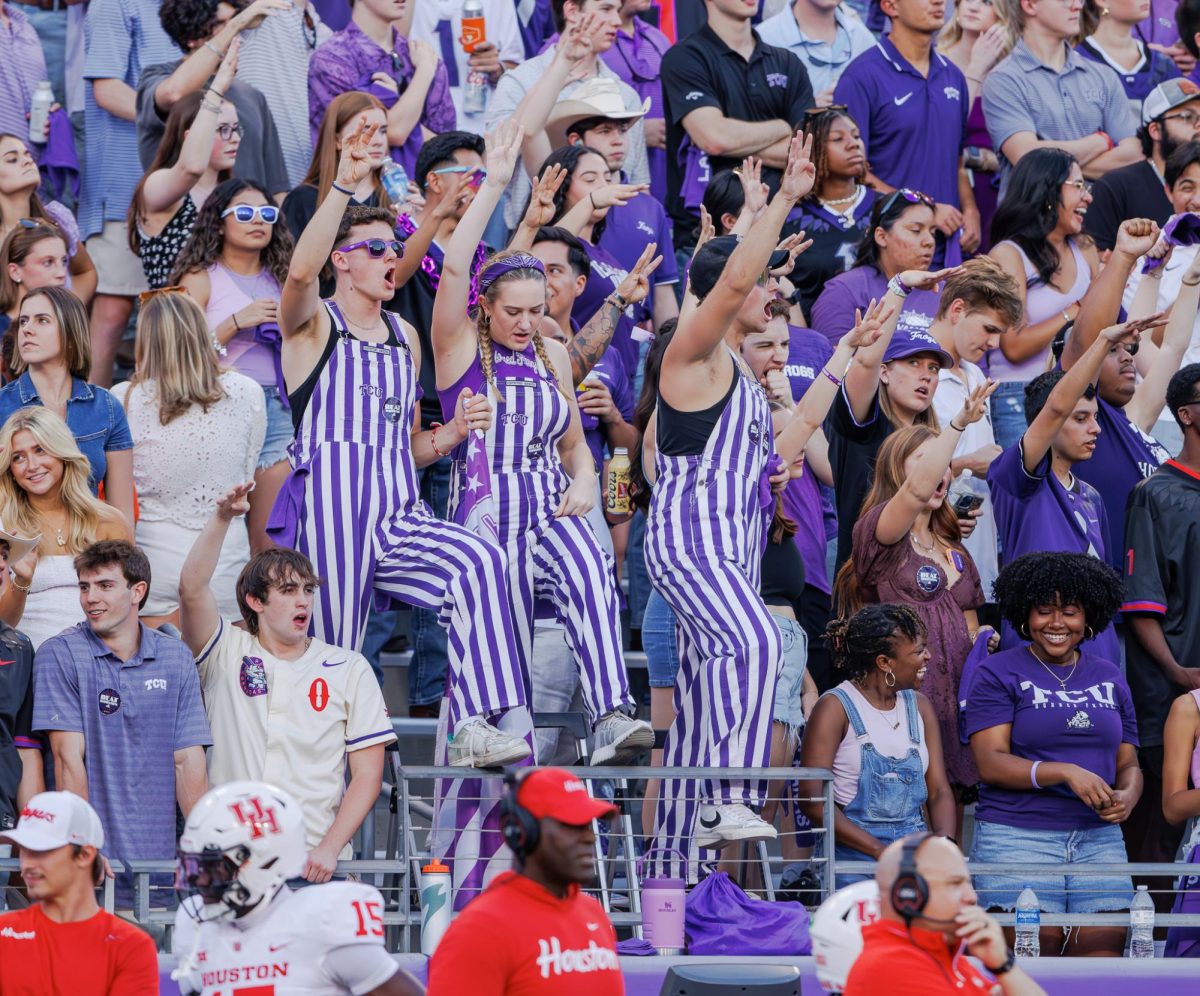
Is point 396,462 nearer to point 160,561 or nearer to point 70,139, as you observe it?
point 160,561

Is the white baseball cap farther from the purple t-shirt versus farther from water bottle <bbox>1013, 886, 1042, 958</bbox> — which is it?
the purple t-shirt

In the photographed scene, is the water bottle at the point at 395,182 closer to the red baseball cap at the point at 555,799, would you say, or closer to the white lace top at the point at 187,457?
the white lace top at the point at 187,457

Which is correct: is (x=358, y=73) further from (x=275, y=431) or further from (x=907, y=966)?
(x=907, y=966)

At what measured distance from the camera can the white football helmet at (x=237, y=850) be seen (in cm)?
469

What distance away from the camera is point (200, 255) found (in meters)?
8.35

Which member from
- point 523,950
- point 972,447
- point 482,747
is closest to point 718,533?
point 482,747

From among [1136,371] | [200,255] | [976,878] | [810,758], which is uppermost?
[200,255]

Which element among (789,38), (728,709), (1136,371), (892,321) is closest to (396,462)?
(728,709)

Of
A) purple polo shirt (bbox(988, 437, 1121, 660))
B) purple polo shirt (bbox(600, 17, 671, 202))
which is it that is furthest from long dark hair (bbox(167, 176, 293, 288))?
purple polo shirt (bbox(988, 437, 1121, 660))

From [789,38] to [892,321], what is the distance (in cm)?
352

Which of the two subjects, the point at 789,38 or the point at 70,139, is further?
the point at 789,38

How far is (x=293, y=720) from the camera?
670cm

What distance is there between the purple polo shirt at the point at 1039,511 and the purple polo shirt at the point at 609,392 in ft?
5.31

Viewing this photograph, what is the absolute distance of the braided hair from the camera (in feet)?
23.5
